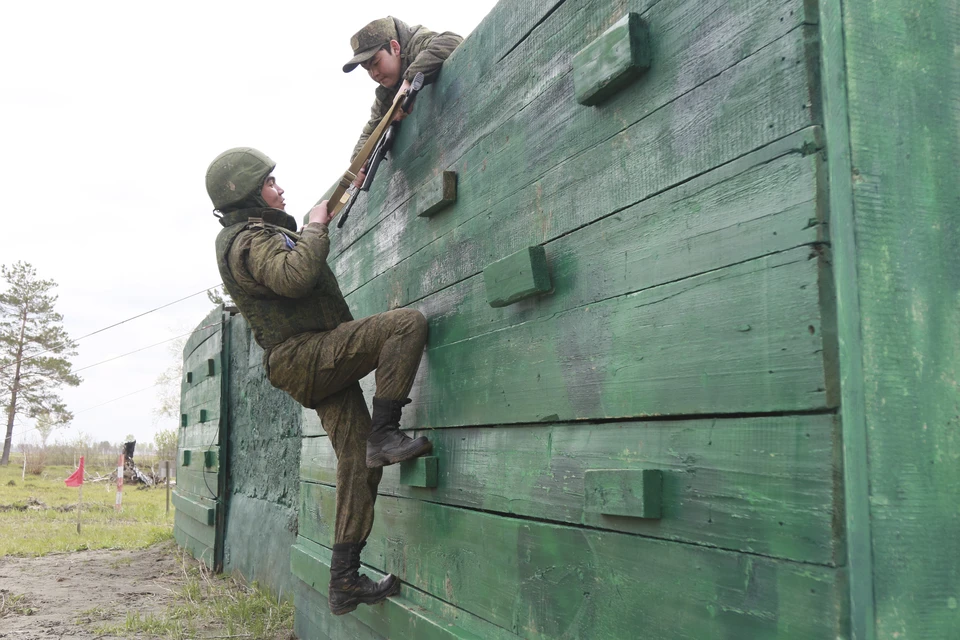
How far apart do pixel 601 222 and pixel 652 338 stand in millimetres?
394

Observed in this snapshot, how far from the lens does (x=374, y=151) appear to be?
347cm

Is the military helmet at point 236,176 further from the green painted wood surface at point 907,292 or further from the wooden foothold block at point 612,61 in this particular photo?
the green painted wood surface at point 907,292

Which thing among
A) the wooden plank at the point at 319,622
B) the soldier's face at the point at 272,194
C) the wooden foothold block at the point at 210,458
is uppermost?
the soldier's face at the point at 272,194

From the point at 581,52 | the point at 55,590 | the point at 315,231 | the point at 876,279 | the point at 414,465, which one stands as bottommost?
the point at 55,590

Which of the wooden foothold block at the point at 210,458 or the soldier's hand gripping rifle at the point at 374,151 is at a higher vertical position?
the soldier's hand gripping rifle at the point at 374,151

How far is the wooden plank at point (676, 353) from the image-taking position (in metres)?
1.46

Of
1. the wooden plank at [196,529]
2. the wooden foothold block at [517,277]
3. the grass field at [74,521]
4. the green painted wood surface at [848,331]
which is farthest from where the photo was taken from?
the grass field at [74,521]

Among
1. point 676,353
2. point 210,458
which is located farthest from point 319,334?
point 210,458

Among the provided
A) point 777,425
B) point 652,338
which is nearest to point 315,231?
point 652,338

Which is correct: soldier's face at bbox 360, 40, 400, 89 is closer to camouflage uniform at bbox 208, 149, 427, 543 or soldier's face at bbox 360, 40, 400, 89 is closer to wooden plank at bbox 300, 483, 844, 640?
camouflage uniform at bbox 208, 149, 427, 543

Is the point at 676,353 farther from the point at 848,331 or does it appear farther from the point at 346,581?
the point at 346,581

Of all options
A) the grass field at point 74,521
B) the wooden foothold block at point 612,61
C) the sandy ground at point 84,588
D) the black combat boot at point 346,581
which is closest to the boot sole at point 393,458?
the black combat boot at point 346,581

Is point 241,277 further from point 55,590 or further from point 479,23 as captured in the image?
point 55,590

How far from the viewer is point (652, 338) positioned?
1.83 meters
